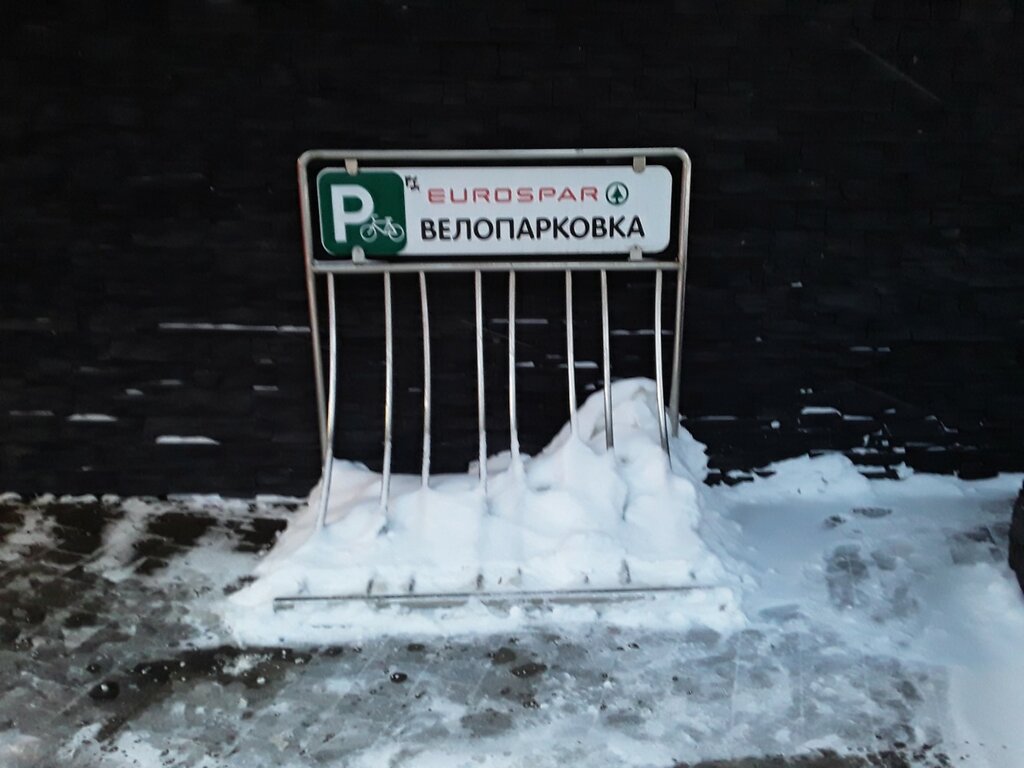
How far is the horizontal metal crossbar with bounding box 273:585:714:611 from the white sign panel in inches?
45.8

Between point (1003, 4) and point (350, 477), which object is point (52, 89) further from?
point (1003, 4)

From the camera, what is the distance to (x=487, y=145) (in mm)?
3088

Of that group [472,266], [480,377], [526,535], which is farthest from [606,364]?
[526,535]

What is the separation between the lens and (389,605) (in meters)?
2.76

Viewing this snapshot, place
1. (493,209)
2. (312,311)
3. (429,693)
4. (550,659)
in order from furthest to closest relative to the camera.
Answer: (312,311)
(493,209)
(550,659)
(429,693)

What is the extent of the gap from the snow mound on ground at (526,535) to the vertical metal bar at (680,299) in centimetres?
9

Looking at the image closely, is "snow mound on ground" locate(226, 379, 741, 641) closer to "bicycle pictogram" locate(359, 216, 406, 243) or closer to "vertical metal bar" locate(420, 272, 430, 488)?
"vertical metal bar" locate(420, 272, 430, 488)

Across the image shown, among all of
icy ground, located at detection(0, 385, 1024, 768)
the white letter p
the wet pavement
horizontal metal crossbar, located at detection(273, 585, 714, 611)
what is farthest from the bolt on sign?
the wet pavement

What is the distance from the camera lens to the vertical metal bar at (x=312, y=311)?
118 inches

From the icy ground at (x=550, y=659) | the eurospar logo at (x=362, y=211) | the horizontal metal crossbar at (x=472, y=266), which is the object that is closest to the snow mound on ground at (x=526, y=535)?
the icy ground at (x=550, y=659)

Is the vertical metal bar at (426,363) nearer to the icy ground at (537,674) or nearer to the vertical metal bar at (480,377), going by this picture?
the vertical metal bar at (480,377)

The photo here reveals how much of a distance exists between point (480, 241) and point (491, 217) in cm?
9

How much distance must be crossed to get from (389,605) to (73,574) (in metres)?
1.12

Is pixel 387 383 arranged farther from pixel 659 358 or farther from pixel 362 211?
pixel 659 358
